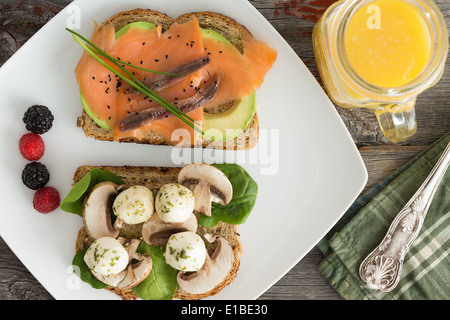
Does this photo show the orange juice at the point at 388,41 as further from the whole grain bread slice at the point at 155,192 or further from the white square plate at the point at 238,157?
the whole grain bread slice at the point at 155,192

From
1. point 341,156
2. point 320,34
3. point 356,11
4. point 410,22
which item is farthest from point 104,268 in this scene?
point 410,22

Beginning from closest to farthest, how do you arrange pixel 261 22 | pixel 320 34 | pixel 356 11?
pixel 356 11
pixel 320 34
pixel 261 22

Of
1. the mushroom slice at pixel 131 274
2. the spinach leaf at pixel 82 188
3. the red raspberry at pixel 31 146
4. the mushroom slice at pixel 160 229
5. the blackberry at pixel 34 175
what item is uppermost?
the red raspberry at pixel 31 146

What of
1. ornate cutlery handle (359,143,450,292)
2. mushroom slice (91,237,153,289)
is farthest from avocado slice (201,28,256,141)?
ornate cutlery handle (359,143,450,292)

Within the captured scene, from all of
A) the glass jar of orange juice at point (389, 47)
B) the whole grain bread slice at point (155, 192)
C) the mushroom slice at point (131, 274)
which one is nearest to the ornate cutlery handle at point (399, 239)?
the glass jar of orange juice at point (389, 47)

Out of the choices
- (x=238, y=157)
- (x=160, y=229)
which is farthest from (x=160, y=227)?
(x=238, y=157)

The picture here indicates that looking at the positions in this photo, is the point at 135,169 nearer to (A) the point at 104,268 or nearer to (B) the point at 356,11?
(A) the point at 104,268

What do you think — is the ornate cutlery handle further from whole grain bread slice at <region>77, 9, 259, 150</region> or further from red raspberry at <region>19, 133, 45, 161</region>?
red raspberry at <region>19, 133, 45, 161</region>
